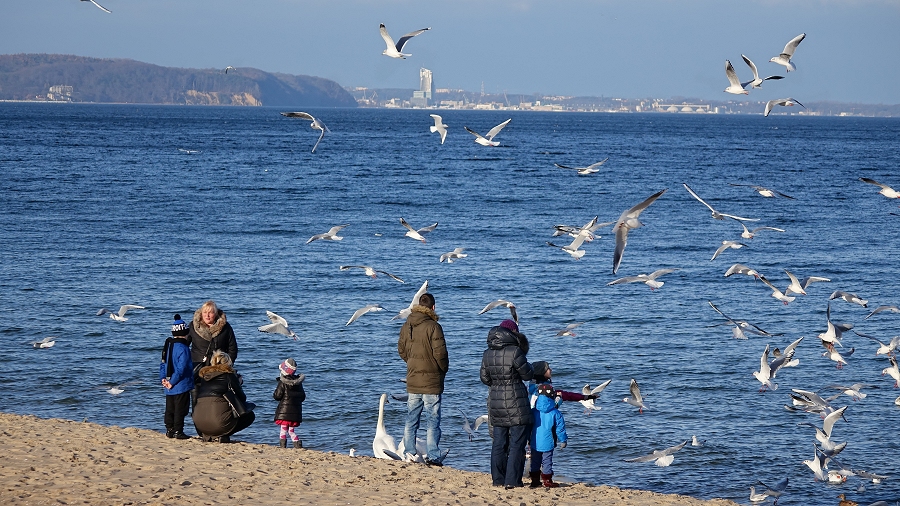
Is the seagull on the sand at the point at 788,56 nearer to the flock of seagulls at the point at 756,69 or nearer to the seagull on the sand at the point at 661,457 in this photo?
the flock of seagulls at the point at 756,69

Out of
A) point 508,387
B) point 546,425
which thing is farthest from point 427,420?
point 508,387

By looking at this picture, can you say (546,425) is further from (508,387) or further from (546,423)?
(508,387)

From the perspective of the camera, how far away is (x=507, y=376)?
8.19m

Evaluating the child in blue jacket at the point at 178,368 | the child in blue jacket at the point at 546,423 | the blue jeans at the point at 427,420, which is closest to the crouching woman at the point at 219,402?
the child in blue jacket at the point at 178,368

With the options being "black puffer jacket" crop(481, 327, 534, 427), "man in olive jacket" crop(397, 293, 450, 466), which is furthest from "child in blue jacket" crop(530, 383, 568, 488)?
"man in olive jacket" crop(397, 293, 450, 466)

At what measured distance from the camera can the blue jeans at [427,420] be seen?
9.35 metres

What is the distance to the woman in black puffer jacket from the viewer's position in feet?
26.7

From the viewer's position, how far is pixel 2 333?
65.5 ft

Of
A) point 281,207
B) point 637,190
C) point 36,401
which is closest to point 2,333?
point 36,401

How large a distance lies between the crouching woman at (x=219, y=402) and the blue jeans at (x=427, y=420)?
171cm

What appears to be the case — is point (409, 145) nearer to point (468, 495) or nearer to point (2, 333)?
point (2, 333)

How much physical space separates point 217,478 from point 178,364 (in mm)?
1504

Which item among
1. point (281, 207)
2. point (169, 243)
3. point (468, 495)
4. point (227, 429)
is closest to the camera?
point (468, 495)

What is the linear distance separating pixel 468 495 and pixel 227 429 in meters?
2.94
